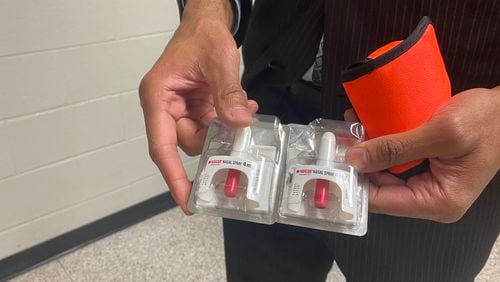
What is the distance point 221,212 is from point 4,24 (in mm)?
730

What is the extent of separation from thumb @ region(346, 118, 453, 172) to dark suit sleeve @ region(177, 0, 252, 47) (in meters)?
0.26

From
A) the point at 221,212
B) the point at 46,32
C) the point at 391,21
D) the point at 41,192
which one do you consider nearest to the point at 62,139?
the point at 41,192

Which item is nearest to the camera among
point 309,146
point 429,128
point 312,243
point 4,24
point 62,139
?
point 429,128

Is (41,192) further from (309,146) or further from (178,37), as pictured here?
(309,146)

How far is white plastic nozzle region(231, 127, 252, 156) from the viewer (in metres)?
0.49

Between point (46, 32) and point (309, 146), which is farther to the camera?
point (46, 32)

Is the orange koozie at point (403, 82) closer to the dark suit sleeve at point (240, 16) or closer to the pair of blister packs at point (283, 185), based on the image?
the pair of blister packs at point (283, 185)

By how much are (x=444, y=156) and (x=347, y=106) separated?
0.15 m

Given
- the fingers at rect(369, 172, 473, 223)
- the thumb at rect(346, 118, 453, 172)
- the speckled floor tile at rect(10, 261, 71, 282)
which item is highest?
the thumb at rect(346, 118, 453, 172)

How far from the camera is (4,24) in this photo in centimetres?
93

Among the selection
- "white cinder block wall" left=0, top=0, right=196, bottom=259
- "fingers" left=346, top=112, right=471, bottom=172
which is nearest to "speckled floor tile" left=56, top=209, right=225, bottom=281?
"white cinder block wall" left=0, top=0, right=196, bottom=259

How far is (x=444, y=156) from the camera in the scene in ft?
1.42

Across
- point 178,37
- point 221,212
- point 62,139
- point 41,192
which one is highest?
point 178,37

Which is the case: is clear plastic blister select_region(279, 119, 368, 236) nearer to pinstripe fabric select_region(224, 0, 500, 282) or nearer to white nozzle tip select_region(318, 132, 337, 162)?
white nozzle tip select_region(318, 132, 337, 162)
